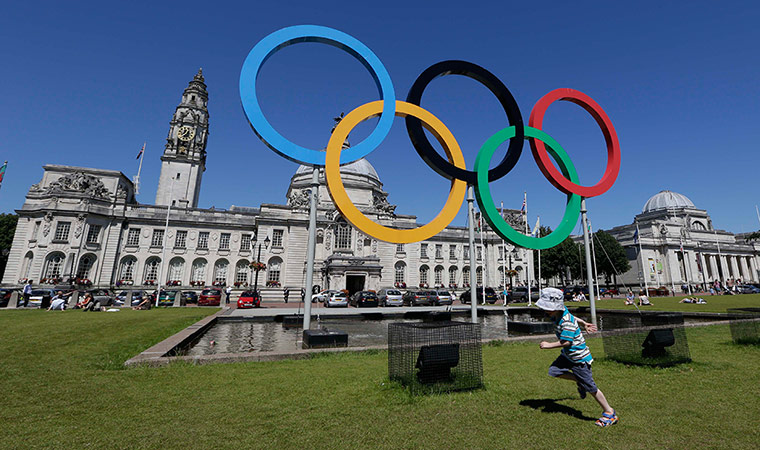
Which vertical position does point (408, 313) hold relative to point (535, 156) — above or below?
below

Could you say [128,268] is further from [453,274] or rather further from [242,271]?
[453,274]

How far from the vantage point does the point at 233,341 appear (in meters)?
13.0

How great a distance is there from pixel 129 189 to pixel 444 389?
6722 centimetres

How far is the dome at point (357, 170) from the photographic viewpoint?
2341 inches

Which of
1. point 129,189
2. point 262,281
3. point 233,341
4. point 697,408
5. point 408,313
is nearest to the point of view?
point 697,408

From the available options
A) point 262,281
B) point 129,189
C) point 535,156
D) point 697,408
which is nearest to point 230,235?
point 262,281

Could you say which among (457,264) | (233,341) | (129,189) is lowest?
(233,341)

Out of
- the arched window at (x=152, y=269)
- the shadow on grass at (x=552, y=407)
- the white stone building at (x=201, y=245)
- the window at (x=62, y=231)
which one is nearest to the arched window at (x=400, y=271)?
the white stone building at (x=201, y=245)

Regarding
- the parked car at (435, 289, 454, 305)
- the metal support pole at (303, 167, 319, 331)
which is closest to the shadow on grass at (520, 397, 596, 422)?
the metal support pole at (303, 167, 319, 331)

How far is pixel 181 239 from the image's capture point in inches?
1992

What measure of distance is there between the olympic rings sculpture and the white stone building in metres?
30.9

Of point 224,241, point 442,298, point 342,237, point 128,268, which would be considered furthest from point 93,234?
point 442,298

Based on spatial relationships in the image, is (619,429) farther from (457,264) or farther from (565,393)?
(457,264)

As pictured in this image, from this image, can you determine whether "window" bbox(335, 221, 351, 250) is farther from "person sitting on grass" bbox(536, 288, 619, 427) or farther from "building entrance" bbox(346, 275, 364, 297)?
Answer: "person sitting on grass" bbox(536, 288, 619, 427)
